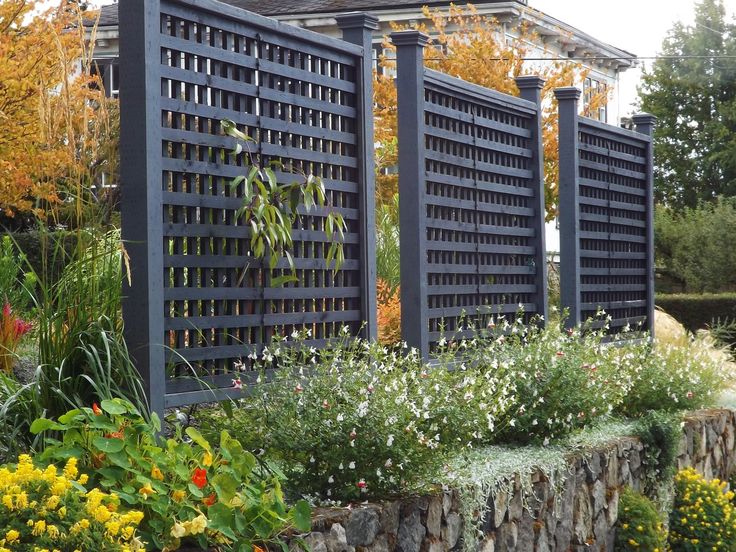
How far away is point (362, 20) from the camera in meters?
5.89

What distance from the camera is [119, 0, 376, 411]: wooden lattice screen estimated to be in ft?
14.2

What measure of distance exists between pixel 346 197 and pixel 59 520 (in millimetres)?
3170

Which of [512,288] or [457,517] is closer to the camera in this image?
[457,517]

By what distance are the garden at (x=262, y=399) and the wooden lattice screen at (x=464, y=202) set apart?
0.50 ft

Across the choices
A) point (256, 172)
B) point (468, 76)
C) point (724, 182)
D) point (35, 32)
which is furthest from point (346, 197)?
point (724, 182)

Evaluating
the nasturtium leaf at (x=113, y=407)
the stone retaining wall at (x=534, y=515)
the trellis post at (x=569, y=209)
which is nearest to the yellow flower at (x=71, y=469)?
the nasturtium leaf at (x=113, y=407)

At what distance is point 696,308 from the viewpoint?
19625 millimetres

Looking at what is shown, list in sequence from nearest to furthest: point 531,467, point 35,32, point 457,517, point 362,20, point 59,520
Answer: point 59,520 < point 457,517 < point 531,467 < point 362,20 < point 35,32

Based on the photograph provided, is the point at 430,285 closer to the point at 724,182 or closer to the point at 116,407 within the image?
the point at 116,407

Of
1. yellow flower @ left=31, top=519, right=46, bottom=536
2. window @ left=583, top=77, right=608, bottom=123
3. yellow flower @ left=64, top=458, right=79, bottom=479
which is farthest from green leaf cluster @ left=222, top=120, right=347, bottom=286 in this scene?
window @ left=583, top=77, right=608, bottom=123

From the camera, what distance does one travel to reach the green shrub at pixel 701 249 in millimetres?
25766

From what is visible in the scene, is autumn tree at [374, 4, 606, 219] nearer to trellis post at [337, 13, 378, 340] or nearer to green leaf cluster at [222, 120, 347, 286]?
trellis post at [337, 13, 378, 340]

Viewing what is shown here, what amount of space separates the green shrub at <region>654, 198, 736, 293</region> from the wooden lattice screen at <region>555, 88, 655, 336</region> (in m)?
15.9

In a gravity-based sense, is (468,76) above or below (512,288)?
above
